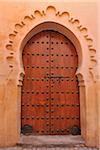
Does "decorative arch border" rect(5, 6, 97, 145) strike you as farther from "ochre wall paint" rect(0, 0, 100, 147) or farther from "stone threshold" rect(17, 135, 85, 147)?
"stone threshold" rect(17, 135, 85, 147)

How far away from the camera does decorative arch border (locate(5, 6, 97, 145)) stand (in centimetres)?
449

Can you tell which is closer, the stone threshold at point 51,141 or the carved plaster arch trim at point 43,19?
the stone threshold at point 51,141

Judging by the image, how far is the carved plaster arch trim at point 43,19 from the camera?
450 cm

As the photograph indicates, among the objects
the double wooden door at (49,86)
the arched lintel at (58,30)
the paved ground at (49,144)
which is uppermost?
the arched lintel at (58,30)

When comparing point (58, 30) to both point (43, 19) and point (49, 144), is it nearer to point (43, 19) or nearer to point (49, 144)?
point (43, 19)

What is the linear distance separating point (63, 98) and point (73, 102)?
219 mm

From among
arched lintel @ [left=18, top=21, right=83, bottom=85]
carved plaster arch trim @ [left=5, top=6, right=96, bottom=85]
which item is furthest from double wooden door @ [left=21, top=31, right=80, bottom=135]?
carved plaster arch trim @ [left=5, top=6, right=96, bottom=85]

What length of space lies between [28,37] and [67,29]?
0.79 meters

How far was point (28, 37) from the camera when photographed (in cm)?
478

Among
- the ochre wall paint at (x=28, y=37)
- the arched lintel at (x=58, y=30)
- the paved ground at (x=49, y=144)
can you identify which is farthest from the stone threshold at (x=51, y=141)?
the arched lintel at (x=58, y=30)

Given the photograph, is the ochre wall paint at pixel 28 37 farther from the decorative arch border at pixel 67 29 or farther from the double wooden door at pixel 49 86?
the double wooden door at pixel 49 86

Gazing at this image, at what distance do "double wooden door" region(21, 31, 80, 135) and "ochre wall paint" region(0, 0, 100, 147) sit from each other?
0.27 metres

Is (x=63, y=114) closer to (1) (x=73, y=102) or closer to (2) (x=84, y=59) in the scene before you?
(1) (x=73, y=102)

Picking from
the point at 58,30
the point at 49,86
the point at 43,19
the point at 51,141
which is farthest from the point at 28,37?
the point at 51,141
